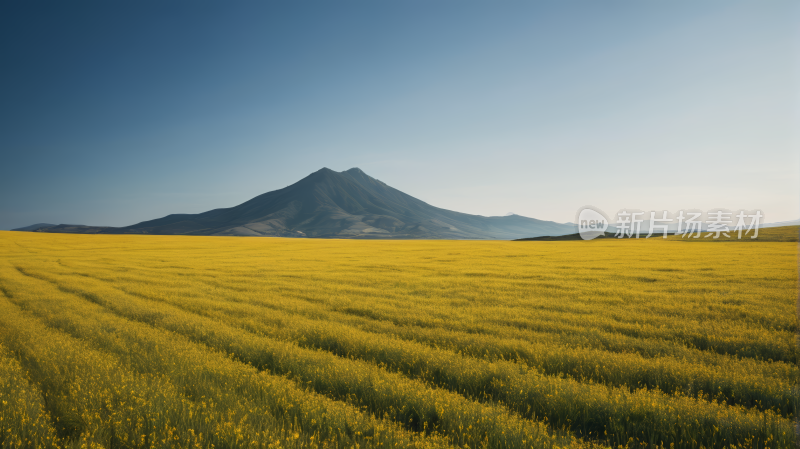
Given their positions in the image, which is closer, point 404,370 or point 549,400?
point 549,400

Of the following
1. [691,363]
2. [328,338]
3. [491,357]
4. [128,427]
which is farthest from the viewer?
[328,338]

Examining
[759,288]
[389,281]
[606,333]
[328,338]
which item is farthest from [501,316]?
[759,288]

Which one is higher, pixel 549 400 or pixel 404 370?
pixel 549 400

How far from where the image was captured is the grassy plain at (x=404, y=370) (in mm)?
4309

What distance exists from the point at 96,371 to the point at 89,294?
1149 centimetres

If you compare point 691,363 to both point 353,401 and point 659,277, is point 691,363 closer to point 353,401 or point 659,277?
point 353,401

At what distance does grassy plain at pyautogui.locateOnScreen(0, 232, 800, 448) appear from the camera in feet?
14.1

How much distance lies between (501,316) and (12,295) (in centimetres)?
1998

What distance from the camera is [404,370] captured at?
6.66m

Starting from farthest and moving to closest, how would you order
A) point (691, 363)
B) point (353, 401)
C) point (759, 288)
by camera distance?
point (759, 288) < point (691, 363) < point (353, 401)

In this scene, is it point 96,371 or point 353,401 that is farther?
point 96,371

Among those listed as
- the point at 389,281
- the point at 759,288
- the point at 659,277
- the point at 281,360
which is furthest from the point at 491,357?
the point at 659,277

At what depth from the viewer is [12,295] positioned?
14.4 metres

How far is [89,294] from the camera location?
14484 mm
